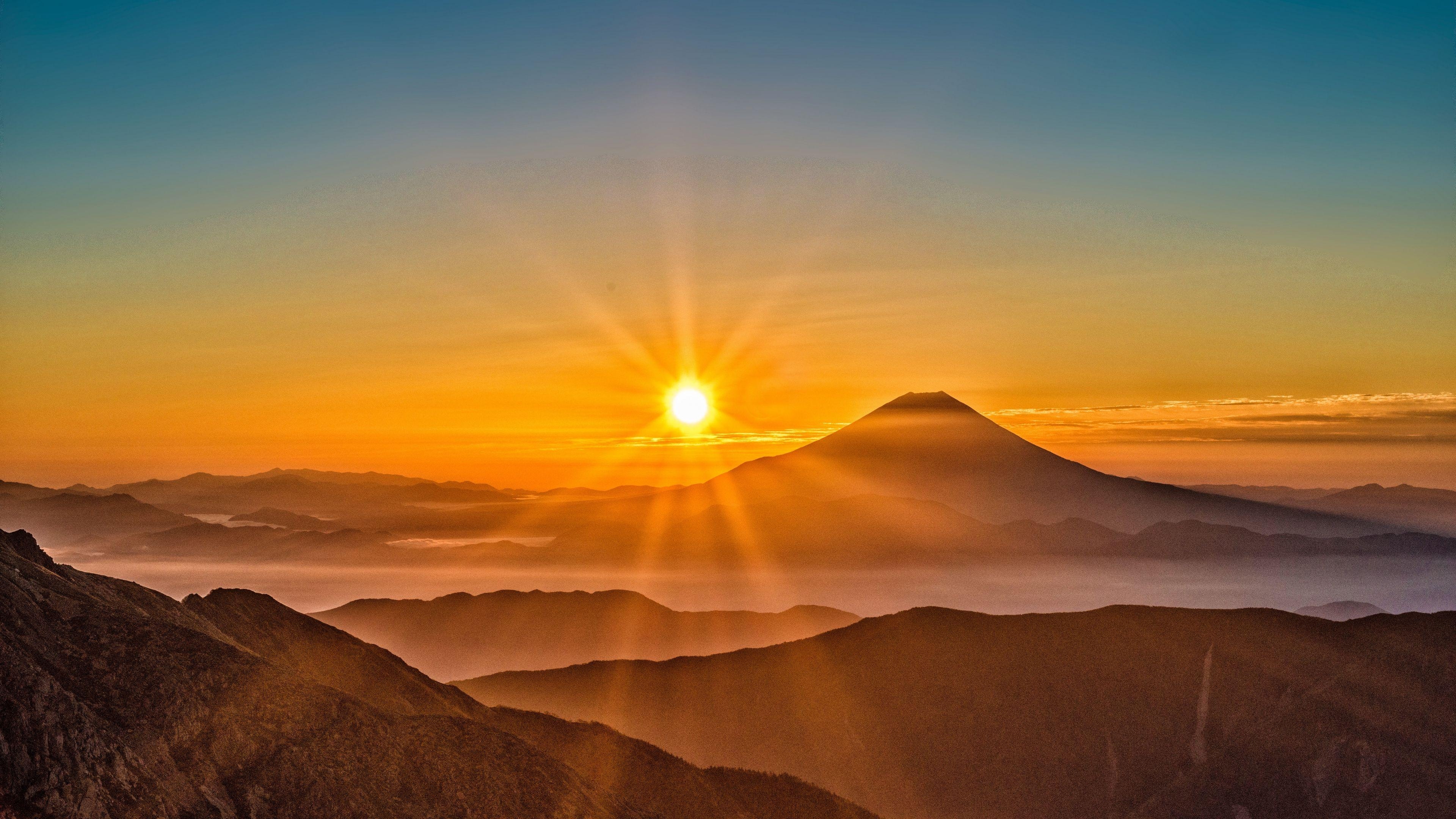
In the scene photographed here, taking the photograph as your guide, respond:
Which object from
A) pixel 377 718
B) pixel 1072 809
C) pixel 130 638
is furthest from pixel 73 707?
pixel 1072 809

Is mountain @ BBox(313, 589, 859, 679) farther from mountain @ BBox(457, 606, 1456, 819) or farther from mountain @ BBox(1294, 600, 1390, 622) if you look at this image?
mountain @ BBox(1294, 600, 1390, 622)

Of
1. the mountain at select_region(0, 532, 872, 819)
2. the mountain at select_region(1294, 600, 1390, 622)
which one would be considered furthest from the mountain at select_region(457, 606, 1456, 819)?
the mountain at select_region(1294, 600, 1390, 622)

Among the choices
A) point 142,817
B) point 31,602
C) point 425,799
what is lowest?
point 425,799

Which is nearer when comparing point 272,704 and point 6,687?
point 6,687

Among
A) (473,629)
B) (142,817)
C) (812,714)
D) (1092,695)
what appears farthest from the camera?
(473,629)

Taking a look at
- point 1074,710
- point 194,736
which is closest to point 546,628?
point 1074,710

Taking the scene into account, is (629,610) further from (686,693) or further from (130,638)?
(130,638)

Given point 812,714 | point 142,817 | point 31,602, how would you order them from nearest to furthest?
point 142,817 < point 31,602 < point 812,714

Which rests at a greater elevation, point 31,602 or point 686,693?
point 31,602
